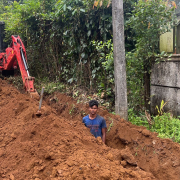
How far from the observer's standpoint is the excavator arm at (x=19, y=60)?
5750 millimetres

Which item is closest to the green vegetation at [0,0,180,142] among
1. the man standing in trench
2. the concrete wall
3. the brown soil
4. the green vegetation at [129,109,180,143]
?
the green vegetation at [129,109,180,143]

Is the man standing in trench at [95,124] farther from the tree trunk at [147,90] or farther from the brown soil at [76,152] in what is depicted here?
the tree trunk at [147,90]

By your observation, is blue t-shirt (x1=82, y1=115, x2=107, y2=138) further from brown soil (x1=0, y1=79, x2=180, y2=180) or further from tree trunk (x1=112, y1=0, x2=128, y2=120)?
tree trunk (x1=112, y1=0, x2=128, y2=120)

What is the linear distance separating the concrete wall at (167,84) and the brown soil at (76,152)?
1.53m

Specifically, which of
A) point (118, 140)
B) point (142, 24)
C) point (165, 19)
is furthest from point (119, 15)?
point (118, 140)

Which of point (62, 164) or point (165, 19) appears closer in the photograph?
point (62, 164)

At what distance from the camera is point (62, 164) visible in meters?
2.41

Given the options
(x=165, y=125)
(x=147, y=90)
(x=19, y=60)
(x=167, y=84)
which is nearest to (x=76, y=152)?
(x=165, y=125)

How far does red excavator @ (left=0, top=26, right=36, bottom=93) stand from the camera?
5.75m

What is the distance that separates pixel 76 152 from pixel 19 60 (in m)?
4.31

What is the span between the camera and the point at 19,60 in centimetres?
609

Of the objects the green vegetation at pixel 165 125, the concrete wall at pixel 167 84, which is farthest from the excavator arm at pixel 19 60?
the concrete wall at pixel 167 84

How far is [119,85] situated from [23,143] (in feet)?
8.08

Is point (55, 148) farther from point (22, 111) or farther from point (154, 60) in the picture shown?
point (154, 60)
